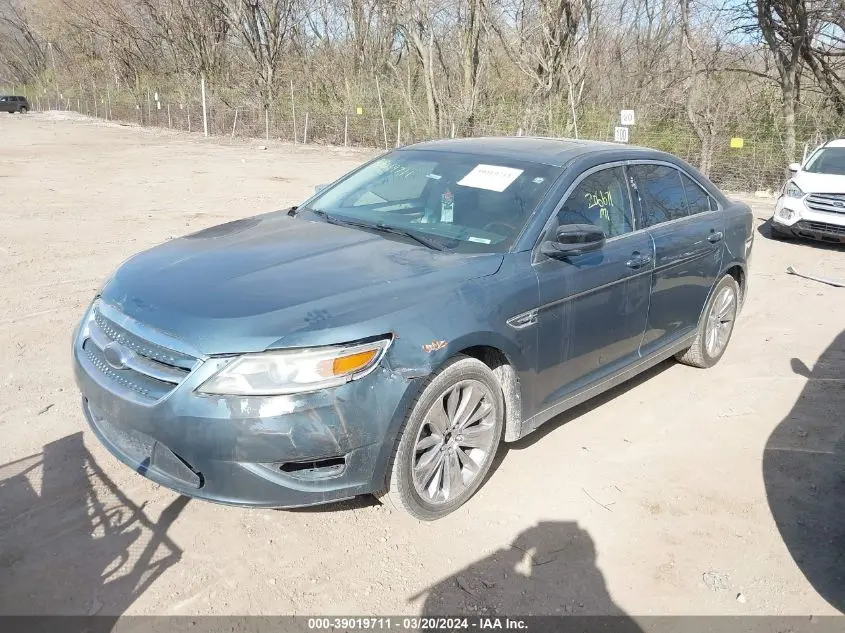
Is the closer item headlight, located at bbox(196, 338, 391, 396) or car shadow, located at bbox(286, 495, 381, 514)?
headlight, located at bbox(196, 338, 391, 396)

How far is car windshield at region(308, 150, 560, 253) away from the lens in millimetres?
3539

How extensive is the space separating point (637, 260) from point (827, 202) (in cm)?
757

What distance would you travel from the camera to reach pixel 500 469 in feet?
12.0

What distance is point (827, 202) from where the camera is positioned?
9.83 m

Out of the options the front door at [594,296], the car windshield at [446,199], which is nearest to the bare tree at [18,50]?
the car windshield at [446,199]

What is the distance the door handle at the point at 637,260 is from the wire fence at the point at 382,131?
13.5m

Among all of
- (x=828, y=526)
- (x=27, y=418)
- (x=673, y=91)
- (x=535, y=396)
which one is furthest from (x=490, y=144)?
(x=673, y=91)

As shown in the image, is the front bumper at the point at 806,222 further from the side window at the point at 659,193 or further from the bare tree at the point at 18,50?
the bare tree at the point at 18,50

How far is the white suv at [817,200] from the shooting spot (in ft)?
32.0

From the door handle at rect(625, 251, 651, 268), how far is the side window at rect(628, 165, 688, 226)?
0.93ft

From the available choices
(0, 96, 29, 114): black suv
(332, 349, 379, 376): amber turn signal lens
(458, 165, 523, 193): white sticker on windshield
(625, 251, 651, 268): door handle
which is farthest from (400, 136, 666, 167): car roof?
(0, 96, 29, 114): black suv

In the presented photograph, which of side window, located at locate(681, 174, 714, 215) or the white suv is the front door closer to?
side window, located at locate(681, 174, 714, 215)

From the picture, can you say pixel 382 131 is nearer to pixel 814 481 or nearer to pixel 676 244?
pixel 676 244

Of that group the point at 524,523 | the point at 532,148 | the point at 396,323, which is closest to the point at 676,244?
the point at 532,148
